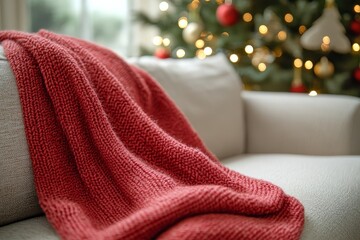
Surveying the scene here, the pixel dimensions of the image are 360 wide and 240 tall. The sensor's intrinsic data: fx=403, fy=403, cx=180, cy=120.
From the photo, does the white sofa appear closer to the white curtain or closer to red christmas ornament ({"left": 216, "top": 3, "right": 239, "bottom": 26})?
red christmas ornament ({"left": 216, "top": 3, "right": 239, "bottom": 26})

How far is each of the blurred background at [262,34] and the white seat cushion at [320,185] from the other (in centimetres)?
76

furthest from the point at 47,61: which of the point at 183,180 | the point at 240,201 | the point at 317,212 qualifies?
the point at 317,212

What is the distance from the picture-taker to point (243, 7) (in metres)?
2.02

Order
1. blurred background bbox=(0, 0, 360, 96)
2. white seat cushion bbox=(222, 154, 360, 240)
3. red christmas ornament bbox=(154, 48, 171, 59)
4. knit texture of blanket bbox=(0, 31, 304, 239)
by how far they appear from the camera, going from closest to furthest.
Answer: knit texture of blanket bbox=(0, 31, 304, 239)
white seat cushion bbox=(222, 154, 360, 240)
blurred background bbox=(0, 0, 360, 96)
red christmas ornament bbox=(154, 48, 171, 59)

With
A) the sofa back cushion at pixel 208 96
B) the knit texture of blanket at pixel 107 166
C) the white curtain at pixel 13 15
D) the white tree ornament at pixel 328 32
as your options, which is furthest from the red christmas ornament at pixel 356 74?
the white curtain at pixel 13 15

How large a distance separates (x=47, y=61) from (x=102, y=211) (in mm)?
336

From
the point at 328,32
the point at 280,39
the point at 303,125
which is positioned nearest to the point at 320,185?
the point at 303,125

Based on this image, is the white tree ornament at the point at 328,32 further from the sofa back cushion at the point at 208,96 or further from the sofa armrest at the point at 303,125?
the sofa back cushion at the point at 208,96

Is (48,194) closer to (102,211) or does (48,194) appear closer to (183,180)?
(102,211)

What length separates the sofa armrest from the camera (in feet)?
4.43

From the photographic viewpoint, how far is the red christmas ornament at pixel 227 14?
1.97 m

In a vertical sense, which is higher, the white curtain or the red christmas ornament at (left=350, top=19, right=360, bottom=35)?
the red christmas ornament at (left=350, top=19, right=360, bottom=35)

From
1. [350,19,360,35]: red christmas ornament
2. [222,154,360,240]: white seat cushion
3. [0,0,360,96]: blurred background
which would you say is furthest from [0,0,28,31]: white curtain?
[350,19,360,35]: red christmas ornament

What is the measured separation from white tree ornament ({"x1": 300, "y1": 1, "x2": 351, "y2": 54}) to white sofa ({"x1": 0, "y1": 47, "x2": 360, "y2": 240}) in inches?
17.2
